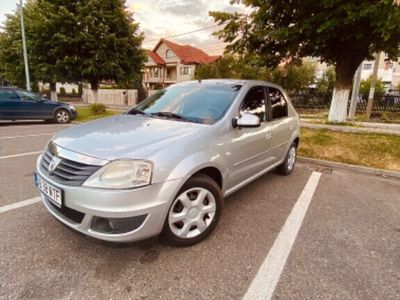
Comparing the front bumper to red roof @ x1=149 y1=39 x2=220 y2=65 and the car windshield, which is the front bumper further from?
red roof @ x1=149 y1=39 x2=220 y2=65

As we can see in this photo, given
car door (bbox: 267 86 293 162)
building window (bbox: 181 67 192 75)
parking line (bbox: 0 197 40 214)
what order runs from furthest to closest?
building window (bbox: 181 67 192 75) < car door (bbox: 267 86 293 162) < parking line (bbox: 0 197 40 214)

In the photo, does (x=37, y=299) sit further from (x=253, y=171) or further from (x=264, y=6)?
(x=264, y=6)

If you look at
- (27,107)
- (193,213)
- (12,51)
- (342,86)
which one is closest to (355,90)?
(342,86)

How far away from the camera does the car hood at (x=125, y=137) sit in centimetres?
213

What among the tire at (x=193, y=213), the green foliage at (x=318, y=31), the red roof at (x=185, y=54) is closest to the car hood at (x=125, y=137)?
the tire at (x=193, y=213)

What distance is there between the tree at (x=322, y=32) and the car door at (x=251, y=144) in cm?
395

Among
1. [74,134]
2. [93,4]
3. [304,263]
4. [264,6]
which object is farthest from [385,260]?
[93,4]

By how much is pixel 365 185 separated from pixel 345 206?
51.2 inches

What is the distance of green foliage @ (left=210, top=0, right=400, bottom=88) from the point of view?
5.72 meters

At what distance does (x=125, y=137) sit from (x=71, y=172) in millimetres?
555

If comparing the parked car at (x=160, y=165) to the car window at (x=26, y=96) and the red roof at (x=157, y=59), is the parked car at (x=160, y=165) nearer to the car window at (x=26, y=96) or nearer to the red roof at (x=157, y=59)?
the car window at (x=26, y=96)

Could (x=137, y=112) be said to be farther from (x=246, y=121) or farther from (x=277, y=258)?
(x=277, y=258)

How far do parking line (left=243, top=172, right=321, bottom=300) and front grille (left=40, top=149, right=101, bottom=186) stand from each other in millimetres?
1569

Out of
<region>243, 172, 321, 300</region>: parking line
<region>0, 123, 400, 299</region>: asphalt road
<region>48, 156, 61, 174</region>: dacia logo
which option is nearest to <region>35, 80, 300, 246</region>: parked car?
<region>48, 156, 61, 174</region>: dacia logo
